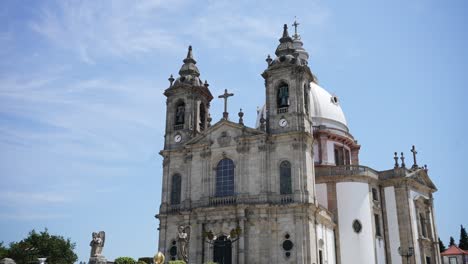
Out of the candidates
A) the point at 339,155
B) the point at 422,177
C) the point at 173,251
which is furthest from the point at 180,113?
the point at 422,177

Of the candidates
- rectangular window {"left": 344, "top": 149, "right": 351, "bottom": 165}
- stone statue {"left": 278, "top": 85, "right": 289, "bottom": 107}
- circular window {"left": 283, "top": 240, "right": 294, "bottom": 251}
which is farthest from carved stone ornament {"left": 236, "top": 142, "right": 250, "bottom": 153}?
rectangular window {"left": 344, "top": 149, "right": 351, "bottom": 165}

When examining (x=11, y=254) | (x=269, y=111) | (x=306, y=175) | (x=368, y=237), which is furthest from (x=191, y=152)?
(x=11, y=254)

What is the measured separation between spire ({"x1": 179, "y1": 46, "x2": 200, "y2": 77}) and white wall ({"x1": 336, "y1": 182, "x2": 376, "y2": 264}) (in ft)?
49.1

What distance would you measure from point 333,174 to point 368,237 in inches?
215

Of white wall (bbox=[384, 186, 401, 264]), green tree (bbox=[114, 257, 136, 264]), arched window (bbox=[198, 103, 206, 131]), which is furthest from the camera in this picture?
arched window (bbox=[198, 103, 206, 131])

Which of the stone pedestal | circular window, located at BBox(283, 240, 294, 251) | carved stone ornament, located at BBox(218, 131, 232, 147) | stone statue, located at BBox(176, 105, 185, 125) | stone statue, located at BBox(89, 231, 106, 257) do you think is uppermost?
stone statue, located at BBox(176, 105, 185, 125)

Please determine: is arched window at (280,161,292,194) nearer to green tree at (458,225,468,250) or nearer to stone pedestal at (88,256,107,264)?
stone pedestal at (88,256,107,264)

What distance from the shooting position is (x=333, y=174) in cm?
3931

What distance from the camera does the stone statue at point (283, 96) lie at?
37.1 m

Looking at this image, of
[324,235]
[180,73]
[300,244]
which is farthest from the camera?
[180,73]

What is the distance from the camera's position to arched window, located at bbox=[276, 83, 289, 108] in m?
37.1

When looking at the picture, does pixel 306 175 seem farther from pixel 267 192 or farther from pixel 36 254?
pixel 36 254

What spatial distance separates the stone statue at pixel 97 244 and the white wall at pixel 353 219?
19.3 m

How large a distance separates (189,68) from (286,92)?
9.07m
